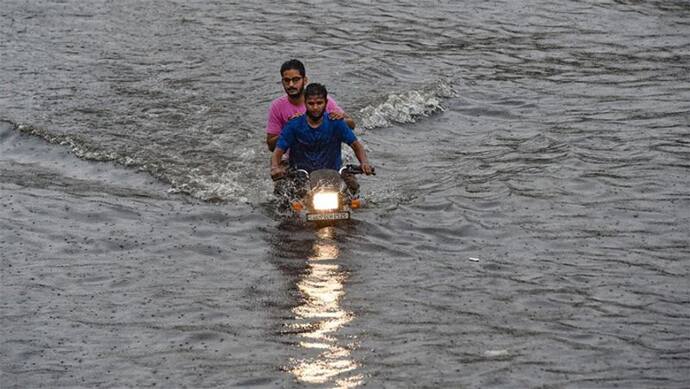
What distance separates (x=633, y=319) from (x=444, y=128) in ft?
24.0

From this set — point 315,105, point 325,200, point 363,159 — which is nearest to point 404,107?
point 363,159

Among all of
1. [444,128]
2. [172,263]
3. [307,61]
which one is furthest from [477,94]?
[172,263]

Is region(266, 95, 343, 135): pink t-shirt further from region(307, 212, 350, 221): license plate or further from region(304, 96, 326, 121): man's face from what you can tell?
region(307, 212, 350, 221): license plate

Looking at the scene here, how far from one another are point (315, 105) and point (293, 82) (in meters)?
0.91

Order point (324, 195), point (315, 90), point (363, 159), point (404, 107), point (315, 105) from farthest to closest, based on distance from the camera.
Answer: point (404, 107)
point (363, 159)
point (315, 105)
point (315, 90)
point (324, 195)

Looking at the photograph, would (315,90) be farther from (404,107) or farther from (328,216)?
(404,107)

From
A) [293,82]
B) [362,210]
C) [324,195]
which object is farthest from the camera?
[362,210]

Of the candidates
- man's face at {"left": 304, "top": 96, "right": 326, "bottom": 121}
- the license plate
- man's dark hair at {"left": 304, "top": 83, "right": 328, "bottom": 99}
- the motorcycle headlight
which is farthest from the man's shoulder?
the license plate

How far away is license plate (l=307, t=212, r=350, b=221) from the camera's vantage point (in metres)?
12.1

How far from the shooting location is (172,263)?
11.9 m

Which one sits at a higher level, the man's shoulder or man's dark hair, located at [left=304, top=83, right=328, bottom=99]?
man's dark hair, located at [left=304, top=83, right=328, bottom=99]

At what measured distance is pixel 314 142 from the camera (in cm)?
1288

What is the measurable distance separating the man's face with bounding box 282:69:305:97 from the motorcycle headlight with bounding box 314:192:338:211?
167 centimetres

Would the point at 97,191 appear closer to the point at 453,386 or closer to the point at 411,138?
the point at 411,138
